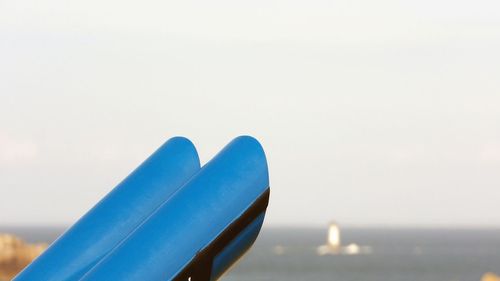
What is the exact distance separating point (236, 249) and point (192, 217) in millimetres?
686

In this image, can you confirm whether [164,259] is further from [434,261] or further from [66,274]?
[434,261]

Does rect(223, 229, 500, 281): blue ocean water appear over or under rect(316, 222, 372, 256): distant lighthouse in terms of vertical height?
under

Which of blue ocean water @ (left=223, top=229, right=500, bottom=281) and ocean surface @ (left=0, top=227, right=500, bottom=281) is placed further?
blue ocean water @ (left=223, top=229, right=500, bottom=281)

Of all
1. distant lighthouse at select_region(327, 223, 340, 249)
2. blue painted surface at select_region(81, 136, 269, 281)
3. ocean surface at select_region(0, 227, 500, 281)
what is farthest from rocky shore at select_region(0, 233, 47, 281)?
distant lighthouse at select_region(327, 223, 340, 249)

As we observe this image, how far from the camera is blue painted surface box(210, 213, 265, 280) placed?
703 cm

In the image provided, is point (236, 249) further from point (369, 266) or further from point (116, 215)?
point (369, 266)

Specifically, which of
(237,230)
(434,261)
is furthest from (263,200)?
(434,261)

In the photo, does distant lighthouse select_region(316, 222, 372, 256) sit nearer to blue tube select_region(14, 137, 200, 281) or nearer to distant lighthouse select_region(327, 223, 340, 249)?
distant lighthouse select_region(327, 223, 340, 249)

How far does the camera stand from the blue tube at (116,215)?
7199 mm

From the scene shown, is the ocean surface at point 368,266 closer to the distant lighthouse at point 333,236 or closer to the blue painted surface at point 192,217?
the distant lighthouse at point 333,236

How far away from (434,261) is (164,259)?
144 m

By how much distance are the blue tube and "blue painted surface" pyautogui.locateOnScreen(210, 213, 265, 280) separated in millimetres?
591

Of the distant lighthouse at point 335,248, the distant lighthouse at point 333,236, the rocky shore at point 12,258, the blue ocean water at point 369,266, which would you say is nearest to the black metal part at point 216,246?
the rocky shore at point 12,258

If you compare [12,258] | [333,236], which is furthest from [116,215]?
[333,236]
